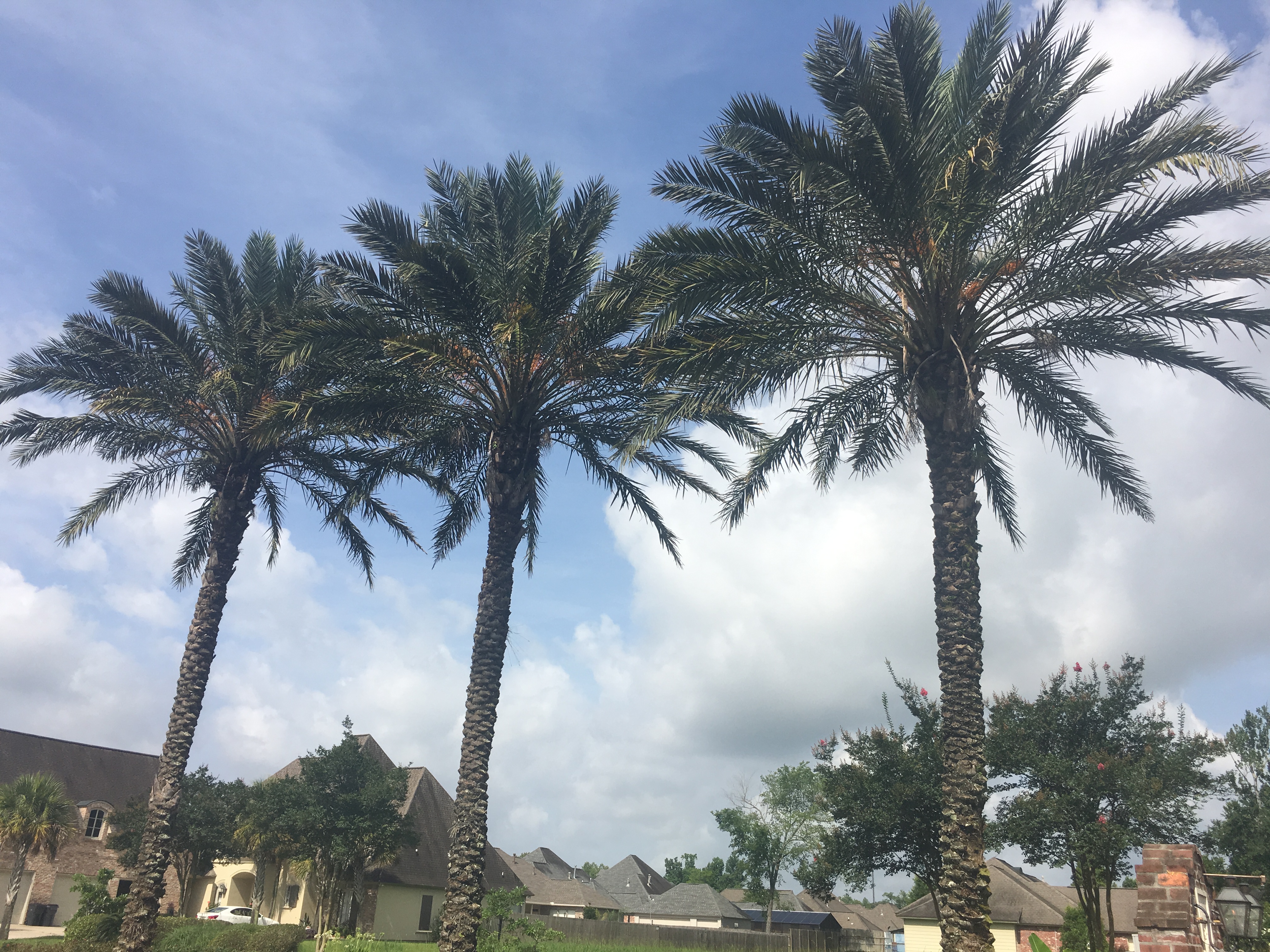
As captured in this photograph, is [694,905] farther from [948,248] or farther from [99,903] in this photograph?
[948,248]

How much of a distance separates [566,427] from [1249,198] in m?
11.3

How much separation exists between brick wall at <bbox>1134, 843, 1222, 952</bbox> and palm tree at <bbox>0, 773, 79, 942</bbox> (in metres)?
38.5

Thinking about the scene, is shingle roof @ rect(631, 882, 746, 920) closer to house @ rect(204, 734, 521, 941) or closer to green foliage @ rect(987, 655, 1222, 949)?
house @ rect(204, 734, 521, 941)

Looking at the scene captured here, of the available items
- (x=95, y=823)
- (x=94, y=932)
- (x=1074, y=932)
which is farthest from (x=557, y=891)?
(x=94, y=932)

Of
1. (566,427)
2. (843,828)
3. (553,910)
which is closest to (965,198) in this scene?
(566,427)

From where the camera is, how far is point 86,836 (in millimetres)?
43781

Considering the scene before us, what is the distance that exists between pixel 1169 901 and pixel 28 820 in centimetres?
4043

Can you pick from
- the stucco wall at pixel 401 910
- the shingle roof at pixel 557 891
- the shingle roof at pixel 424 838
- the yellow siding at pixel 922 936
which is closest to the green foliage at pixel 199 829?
the shingle roof at pixel 424 838

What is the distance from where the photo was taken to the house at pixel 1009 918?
3972 centimetres

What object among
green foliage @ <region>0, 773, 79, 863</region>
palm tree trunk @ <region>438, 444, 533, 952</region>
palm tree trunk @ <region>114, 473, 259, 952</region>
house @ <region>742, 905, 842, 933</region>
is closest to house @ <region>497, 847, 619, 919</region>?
house @ <region>742, 905, 842, 933</region>

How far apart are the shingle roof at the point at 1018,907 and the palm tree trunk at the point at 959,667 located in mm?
31020

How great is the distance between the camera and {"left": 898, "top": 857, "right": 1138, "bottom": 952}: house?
39719 millimetres

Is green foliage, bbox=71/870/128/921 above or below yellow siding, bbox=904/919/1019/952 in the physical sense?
above

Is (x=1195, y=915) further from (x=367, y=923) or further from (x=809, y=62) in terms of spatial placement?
(x=367, y=923)
